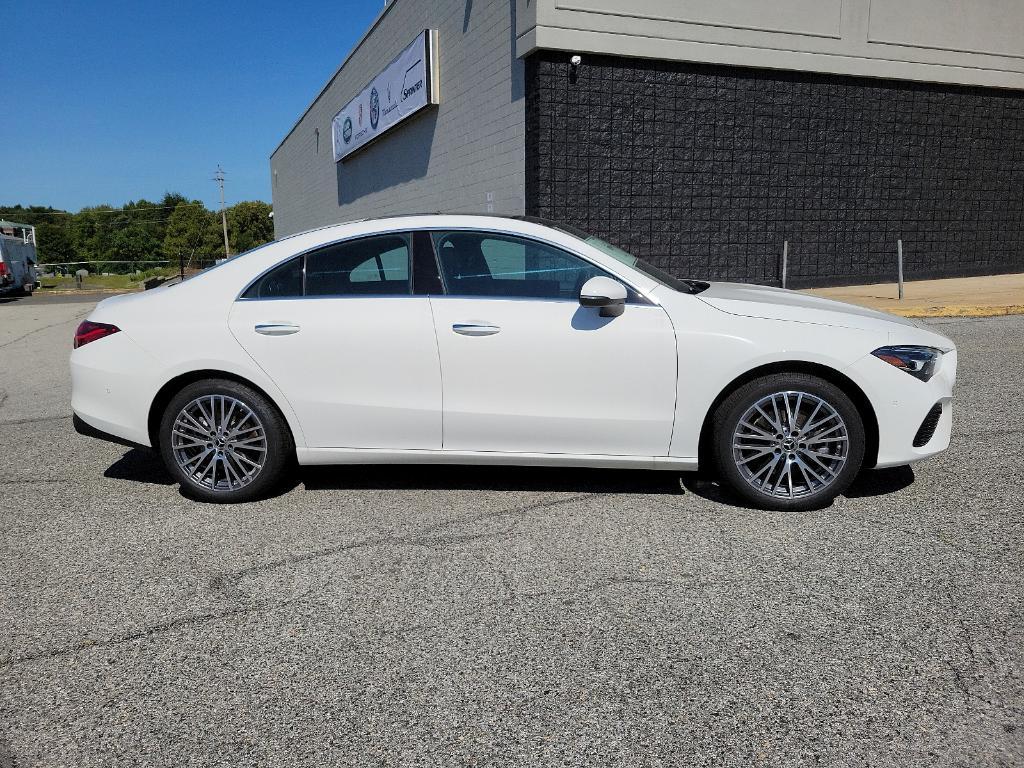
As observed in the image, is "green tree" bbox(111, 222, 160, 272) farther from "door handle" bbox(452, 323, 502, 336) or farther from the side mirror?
the side mirror

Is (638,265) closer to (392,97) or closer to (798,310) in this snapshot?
(798,310)

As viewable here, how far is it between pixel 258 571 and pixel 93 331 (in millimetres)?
2046

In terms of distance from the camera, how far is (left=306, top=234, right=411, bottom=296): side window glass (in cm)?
439

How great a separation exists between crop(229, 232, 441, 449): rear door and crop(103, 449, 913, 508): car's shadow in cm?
53

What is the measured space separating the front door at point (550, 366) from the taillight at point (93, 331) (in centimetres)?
192

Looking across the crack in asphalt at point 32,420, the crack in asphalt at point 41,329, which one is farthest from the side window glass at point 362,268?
the crack in asphalt at point 41,329

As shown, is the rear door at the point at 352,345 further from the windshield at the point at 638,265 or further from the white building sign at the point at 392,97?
the white building sign at the point at 392,97

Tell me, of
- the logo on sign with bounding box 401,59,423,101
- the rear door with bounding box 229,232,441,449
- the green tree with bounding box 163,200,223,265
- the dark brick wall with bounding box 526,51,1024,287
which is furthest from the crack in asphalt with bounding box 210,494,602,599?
the green tree with bounding box 163,200,223,265

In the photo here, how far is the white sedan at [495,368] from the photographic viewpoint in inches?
162

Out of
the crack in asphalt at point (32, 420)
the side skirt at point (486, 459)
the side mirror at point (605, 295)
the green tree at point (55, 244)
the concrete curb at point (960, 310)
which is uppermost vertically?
the green tree at point (55, 244)

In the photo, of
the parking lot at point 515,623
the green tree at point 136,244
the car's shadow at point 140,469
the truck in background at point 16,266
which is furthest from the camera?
the green tree at point 136,244

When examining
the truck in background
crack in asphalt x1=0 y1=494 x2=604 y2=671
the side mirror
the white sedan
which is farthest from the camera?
the truck in background

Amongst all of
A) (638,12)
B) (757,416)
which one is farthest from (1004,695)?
(638,12)

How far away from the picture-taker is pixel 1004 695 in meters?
2.46
